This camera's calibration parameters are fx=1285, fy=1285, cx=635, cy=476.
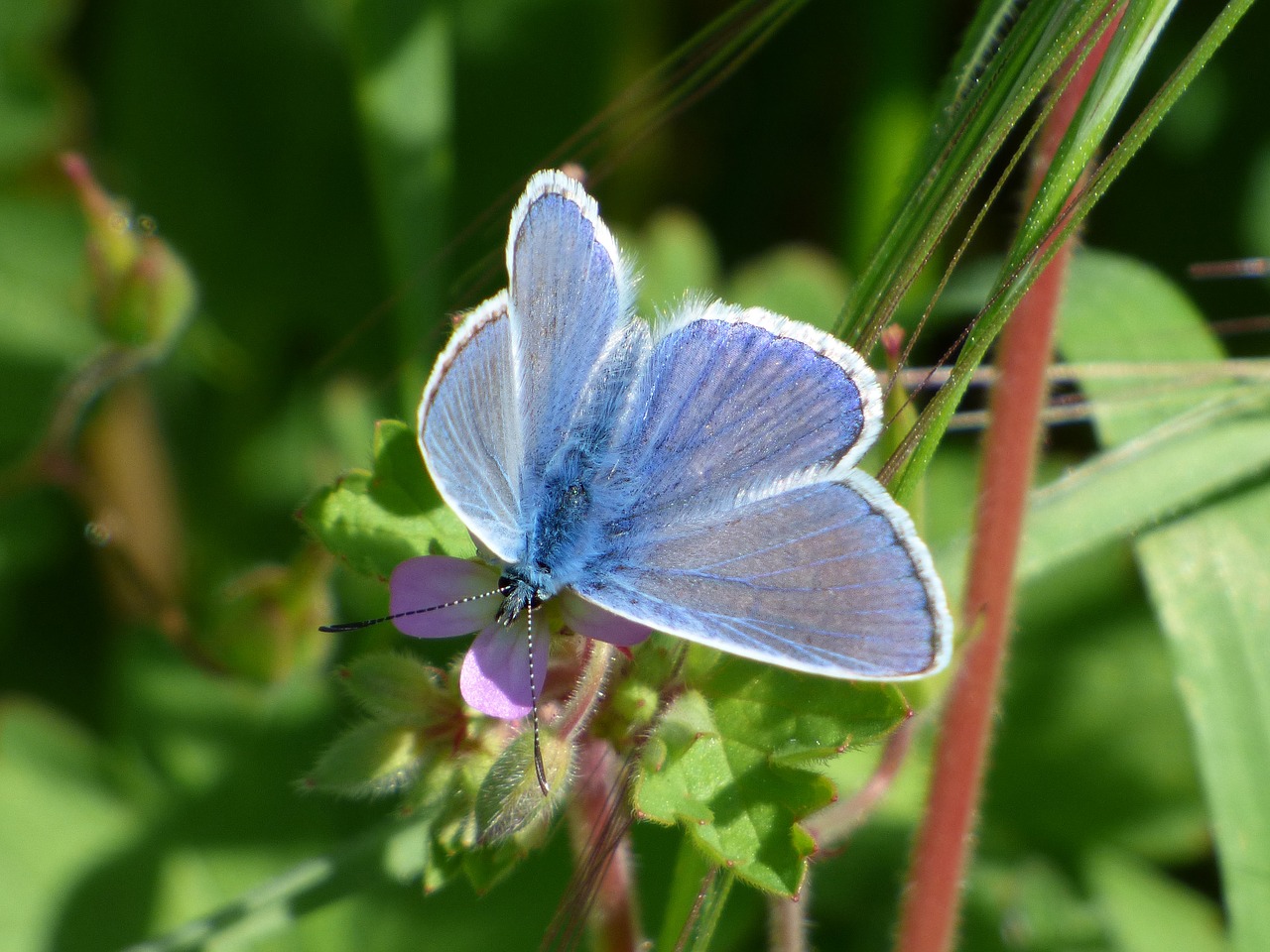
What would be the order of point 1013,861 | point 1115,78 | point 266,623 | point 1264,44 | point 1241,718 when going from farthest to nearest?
point 1264,44 < point 1013,861 < point 266,623 < point 1241,718 < point 1115,78

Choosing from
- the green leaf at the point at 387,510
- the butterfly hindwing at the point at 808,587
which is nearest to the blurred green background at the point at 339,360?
the green leaf at the point at 387,510

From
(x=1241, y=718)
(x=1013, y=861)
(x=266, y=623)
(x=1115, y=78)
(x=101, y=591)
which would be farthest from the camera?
(x=101, y=591)

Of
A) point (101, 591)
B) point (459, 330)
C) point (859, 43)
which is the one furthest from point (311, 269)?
point (459, 330)

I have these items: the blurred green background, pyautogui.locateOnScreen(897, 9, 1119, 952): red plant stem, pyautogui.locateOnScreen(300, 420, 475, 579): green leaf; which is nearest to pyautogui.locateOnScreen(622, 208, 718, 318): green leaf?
the blurred green background

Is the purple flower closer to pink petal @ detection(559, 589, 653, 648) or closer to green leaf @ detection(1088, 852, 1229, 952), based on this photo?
pink petal @ detection(559, 589, 653, 648)

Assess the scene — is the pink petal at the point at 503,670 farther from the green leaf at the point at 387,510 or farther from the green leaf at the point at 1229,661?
the green leaf at the point at 1229,661

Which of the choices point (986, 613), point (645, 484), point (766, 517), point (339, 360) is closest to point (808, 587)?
point (766, 517)

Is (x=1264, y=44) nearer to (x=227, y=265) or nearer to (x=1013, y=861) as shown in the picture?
(x=1013, y=861)
